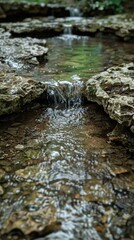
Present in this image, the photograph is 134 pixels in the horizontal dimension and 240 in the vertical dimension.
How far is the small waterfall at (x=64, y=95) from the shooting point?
5590 millimetres

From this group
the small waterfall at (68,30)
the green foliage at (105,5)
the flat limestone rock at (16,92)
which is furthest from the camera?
the green foliage at (105,5)

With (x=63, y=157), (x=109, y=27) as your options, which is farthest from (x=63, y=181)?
(x=109, y=27)

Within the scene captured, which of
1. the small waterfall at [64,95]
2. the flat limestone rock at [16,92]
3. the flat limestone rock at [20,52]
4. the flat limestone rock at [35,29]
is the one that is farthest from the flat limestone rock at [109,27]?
the flat limestone rock at [16,92]

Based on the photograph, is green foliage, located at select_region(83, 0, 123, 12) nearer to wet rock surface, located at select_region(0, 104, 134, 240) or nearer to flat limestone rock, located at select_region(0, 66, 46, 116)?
flat limestone rock, located at select_region(0, 66, 46, 116)

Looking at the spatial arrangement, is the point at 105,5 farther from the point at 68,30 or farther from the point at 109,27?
the point at 68,30

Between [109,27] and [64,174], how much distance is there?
8.56 meters

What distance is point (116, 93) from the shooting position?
4.98 metres

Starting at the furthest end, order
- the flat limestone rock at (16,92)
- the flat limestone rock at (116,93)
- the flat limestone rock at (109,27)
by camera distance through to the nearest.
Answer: the flat limestone rock at (109,27)
the flat limestone rock at (16,92)
the flat limestone rock at (116,93)

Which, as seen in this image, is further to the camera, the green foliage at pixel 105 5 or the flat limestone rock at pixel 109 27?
the green foliage at pixel 105 5

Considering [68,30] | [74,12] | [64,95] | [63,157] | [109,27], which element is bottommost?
A: [63,157]

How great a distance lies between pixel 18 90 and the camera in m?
4.94

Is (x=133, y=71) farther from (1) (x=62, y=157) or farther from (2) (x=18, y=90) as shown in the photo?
(1) (x=62, y=157)

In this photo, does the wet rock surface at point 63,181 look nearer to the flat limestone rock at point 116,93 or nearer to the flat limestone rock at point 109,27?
the flat limestone rock at point 116,93

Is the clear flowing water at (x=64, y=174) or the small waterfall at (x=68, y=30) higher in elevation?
the small waterfall at (x=68, y=30)
